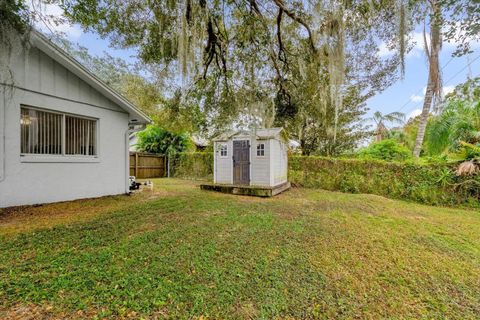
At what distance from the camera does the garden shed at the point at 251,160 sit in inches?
303

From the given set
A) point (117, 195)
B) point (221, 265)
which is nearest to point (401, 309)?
point (221, 265)

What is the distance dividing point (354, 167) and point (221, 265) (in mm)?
7710

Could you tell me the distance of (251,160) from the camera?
8.00 meters

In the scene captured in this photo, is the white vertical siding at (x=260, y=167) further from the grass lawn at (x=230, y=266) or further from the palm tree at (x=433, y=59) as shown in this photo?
the palm tree at (x=433, y=59)

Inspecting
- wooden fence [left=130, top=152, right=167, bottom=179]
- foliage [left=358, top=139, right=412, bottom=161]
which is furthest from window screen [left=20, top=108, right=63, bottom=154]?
Answer: foliage [left=358, top=139, right=412, bottom=161]

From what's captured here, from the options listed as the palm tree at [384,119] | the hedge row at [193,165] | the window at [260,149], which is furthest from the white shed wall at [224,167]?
the palm tree at [384,119]

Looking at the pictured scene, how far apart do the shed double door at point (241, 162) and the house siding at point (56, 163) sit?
374cm

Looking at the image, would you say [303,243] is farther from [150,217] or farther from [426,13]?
[426,13]

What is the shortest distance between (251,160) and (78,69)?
5568 mm

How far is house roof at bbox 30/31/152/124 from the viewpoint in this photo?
4369mm

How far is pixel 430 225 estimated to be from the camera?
14.1 feet

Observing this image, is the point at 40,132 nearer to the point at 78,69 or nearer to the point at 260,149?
the point at 78,69

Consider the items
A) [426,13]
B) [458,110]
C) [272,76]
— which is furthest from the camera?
[458,110]

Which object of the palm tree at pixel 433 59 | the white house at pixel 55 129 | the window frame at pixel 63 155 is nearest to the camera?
the palm tree at pixel 433 59
